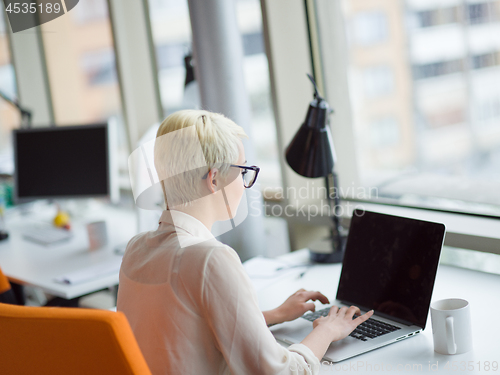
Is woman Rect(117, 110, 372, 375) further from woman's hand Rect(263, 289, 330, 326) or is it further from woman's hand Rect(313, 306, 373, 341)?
woman's hand Rect(263, 289, 330, 326)

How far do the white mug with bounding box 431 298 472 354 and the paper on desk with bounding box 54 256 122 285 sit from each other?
1.12 meters

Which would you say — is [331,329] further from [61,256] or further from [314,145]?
[61,256]

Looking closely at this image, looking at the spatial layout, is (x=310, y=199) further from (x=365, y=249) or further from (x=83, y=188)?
(x=83, y=188)

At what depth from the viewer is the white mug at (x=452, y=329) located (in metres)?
1.07

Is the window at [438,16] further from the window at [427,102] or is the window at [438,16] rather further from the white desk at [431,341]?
the white desk at [431,341]

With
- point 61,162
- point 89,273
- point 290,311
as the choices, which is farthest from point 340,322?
point 61,162

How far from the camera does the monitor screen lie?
2.52 metres

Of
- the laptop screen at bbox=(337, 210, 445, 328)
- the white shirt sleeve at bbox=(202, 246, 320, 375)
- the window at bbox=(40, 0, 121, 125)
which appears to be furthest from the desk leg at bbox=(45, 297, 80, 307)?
the window at bbox=(40, 0, 121, 125)

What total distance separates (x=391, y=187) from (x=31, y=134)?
182 cm

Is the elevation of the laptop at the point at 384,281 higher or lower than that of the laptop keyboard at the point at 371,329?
higher

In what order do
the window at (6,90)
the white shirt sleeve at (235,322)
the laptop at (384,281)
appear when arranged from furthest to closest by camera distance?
the window at (6,90) → the laptop at (384,281) → the white shirt sleeve at (235,322)

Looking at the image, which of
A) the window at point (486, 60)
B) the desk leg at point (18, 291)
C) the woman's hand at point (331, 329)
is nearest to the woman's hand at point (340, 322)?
the woman's hand at point (331, 329)

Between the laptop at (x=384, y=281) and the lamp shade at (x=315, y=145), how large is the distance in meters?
0.24

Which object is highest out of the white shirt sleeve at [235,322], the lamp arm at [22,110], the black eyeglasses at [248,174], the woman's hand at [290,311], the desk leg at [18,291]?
the lamp arm at [22,110]
